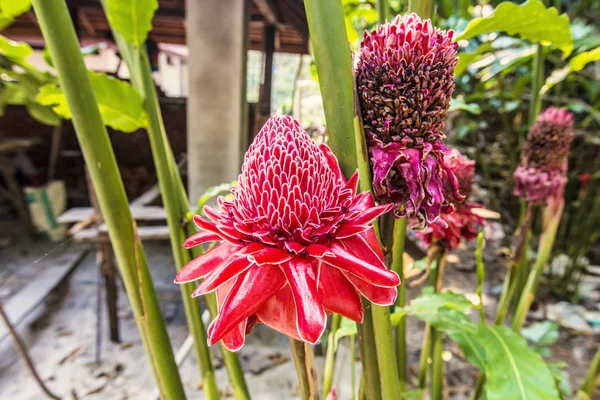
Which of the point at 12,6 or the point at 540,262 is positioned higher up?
the point at 12,6

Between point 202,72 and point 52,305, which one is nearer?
point 202,72

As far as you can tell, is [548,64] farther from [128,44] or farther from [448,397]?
[128,44]

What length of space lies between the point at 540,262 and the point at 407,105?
1.99ft

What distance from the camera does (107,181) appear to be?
36 centimetres

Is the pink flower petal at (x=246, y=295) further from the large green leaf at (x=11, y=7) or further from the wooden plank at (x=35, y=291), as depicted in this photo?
the wooden plank at (x=35, y=291)

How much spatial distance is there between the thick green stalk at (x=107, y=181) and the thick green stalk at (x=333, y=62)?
207mm

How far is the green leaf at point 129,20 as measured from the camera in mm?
451

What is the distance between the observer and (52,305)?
198 cm

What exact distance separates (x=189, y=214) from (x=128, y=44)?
0.22m

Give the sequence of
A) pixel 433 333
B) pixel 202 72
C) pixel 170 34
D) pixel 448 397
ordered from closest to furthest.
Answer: pixel 433 333 < pixel 202 72 < pixel 448 397 < pixel 170 34

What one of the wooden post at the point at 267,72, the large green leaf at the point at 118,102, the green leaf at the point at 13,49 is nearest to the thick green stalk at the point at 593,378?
the large green leaf at the point at 118,102

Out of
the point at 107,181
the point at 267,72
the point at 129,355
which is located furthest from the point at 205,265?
the point at 267,72

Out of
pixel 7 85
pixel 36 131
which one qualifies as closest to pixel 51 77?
pixel 7 85

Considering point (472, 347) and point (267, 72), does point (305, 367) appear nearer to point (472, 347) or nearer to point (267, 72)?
point (472, 347)
